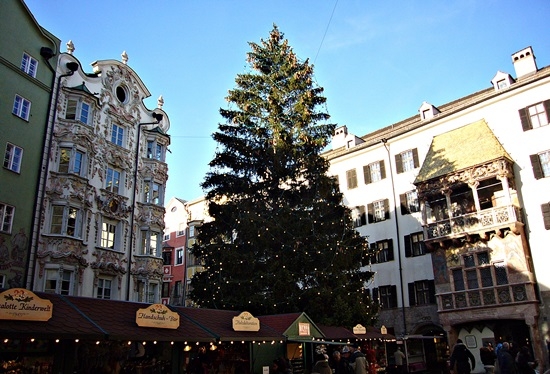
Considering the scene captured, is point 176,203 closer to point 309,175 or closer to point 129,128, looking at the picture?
point 129,128

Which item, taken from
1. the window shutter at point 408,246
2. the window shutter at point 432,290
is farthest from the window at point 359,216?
the window shutter at point 432,290

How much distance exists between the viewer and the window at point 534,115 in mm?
29223

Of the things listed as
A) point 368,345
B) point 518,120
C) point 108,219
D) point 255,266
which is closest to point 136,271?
point 108,219

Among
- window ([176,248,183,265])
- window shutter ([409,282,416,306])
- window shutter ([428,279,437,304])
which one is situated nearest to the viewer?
window shutter ([428,279,437,304])

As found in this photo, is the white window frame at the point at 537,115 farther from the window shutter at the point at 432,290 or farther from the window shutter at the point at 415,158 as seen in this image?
the window shutter at the point at 432,290

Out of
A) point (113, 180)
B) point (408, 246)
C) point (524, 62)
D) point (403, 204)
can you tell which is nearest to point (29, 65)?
point (113, 180)

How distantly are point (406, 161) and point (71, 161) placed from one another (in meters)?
23.9

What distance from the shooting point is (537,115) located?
29672 millimetres

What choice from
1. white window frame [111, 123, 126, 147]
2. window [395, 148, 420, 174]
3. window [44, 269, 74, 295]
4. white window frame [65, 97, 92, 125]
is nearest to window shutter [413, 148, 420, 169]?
window [395, 148, 420, 174]

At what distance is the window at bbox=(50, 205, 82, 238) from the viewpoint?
2264 centimetres

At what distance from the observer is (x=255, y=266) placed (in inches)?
950

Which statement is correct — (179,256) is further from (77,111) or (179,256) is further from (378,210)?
(77,111)

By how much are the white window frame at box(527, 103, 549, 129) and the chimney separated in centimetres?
353

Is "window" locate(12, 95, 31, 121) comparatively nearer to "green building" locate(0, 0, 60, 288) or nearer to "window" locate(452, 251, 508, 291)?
"green building" locate(0, 0, 60, 288)
